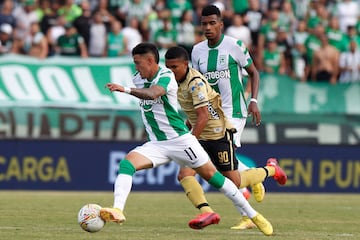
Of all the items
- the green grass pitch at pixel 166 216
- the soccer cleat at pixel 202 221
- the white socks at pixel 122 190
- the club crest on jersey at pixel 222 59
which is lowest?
the green grass pitch at pixel 166 216

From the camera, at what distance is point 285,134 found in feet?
65.9

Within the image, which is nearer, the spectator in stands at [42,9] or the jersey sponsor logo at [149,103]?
Result: the jersey sponsor logo at [149,103]

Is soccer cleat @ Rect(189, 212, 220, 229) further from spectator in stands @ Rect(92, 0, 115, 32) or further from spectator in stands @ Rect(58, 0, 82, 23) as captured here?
spectator in stands @ Rect(58, 0, 82, 23)

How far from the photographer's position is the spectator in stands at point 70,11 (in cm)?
2170

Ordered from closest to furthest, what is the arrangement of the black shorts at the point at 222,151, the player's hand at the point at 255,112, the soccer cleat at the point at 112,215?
the soccer cleat at the point at 112,215, the black shorts at the point at 222,151, the player's hand at the point at 255,112

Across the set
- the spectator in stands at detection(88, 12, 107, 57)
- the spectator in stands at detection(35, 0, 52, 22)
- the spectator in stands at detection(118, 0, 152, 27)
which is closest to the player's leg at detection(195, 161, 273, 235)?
the spectator in stands at detection(88, 12, 107, 57)

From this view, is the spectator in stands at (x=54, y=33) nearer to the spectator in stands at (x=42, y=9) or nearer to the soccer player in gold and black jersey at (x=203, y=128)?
the spectator in stands at (x=42, y=9)

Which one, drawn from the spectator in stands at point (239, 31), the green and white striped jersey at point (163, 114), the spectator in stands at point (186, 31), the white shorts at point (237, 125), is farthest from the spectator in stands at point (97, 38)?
the green and white striped jersey at point (163, 114)

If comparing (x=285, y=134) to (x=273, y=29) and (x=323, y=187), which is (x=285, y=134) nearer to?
(x=323, y=187)

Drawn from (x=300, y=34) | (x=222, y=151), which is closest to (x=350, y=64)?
(x=300, y=34)

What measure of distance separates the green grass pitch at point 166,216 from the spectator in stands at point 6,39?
11.8 feet

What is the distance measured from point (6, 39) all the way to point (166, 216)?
862cm

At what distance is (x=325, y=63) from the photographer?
840 inches

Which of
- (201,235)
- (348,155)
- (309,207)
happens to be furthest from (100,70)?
(201,235)
